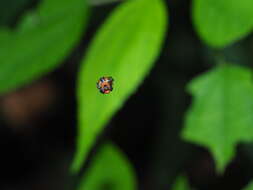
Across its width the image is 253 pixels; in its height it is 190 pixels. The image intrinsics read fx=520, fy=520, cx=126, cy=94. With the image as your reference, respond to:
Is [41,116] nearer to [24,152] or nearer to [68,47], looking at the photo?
[24,152]

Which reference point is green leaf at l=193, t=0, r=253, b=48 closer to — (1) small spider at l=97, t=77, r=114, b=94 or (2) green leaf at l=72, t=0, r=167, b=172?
(2) green leaf at l=72, t=0, r=167, b=172

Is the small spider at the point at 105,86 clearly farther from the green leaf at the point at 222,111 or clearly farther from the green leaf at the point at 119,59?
the green leaf at the point at 222,111

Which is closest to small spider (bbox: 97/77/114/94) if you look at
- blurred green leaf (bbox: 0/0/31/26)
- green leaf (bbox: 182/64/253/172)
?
green leaf (bbox: 182/64/253/172)

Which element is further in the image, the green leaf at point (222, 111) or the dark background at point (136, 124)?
the dark background at point (136, 124)

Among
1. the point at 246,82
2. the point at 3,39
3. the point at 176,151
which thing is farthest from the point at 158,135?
the point at 246,82

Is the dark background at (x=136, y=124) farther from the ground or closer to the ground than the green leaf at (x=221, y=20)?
closer to the ground

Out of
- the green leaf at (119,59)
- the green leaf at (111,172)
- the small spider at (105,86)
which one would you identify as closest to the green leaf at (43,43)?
the green leaf at (119,59)

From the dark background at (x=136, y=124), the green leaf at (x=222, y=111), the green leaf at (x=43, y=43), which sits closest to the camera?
the green leaf at (x=222, y=111)
